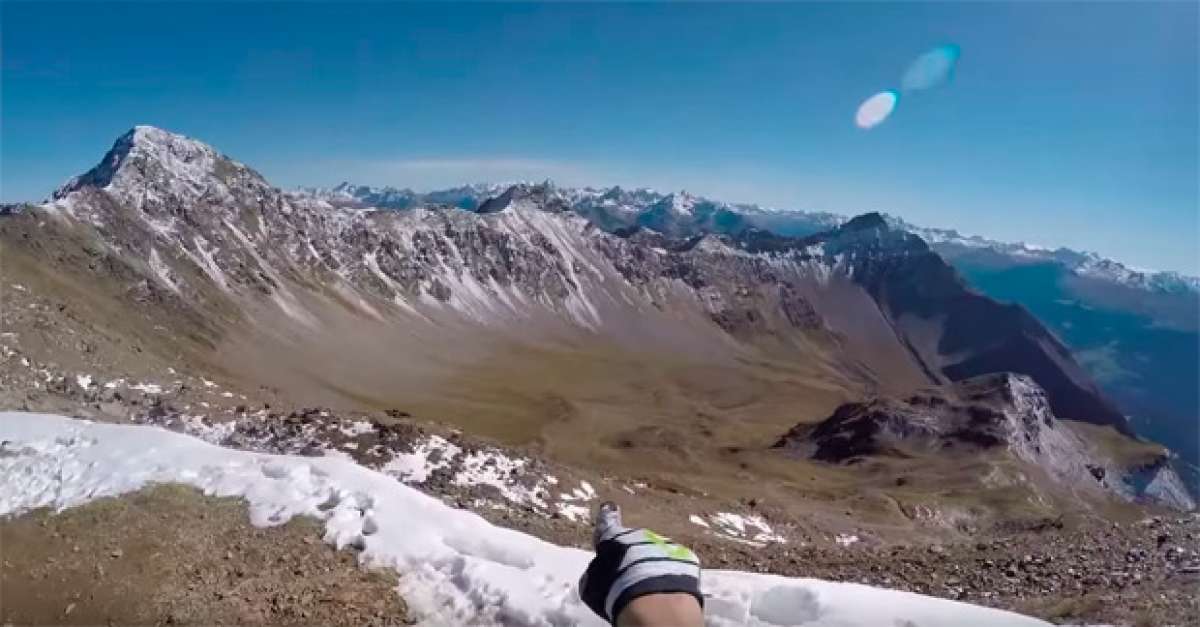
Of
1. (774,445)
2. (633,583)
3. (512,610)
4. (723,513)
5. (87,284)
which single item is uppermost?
(87,284)

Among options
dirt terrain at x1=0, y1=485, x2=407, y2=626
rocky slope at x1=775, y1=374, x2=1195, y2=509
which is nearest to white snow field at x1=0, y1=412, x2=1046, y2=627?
dirt terrain at x1=0, y1=485, x2=407, y2=626

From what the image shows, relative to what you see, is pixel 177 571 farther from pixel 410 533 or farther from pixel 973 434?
pixel 973 434

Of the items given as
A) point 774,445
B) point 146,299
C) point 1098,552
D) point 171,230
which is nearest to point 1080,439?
point 774,445

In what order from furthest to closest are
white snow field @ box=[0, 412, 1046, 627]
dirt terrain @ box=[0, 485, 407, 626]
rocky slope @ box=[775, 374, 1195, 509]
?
rocky slope @ box=[775, 374, 1195, 509]
dirt terrain @ box=[0, 485, 407, 626]
white snow field @ box=[0, 412, 1046, 627]

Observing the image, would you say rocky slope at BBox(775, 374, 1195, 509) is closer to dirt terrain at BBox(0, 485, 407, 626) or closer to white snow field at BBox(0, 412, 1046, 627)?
white snow field at BBox(0, 412, 1046, 627)

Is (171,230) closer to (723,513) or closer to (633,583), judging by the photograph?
(723,513)

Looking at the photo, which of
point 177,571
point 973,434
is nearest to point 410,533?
point 177,571

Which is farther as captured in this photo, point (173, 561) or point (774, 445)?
point (774, 445)
